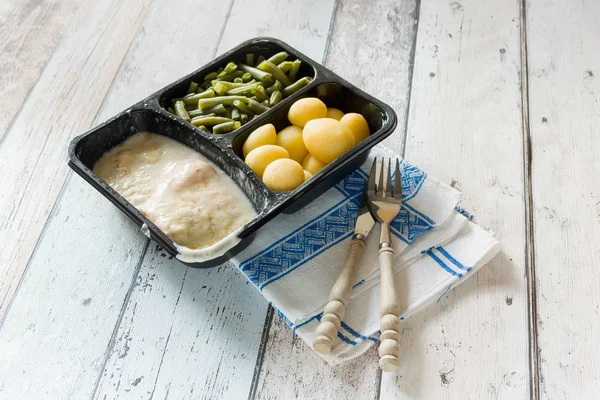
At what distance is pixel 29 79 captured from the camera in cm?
162

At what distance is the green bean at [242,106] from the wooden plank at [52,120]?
1.40ft

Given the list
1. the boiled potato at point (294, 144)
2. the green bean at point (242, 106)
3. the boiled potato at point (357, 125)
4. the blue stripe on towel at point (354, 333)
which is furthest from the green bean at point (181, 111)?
the blue stripe on towel at point (354, 333)

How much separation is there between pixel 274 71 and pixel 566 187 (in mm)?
685

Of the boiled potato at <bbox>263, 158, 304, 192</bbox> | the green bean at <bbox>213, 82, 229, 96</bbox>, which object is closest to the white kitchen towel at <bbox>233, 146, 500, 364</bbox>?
the boiled potato at <bbox>263, 158, 304, 192</bbox>

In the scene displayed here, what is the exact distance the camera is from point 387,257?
3.65ft

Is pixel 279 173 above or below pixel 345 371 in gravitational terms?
above

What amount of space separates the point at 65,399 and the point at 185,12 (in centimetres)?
119

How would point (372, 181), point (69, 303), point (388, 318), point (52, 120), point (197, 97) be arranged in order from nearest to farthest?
point (388, 318) < point (69, 303) < point (372, 181) < point (197, 97) < point (52, 120)

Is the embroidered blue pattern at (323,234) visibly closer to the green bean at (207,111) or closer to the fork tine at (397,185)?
the fork tine at (397,185)

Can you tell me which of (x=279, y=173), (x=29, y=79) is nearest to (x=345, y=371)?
(x=279, y=173)

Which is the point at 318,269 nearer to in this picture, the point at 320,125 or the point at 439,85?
the point at 320,125

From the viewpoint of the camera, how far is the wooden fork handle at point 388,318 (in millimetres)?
999

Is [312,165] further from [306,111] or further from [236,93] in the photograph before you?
[236,93]

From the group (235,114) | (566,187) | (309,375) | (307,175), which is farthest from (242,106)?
(566,187)
